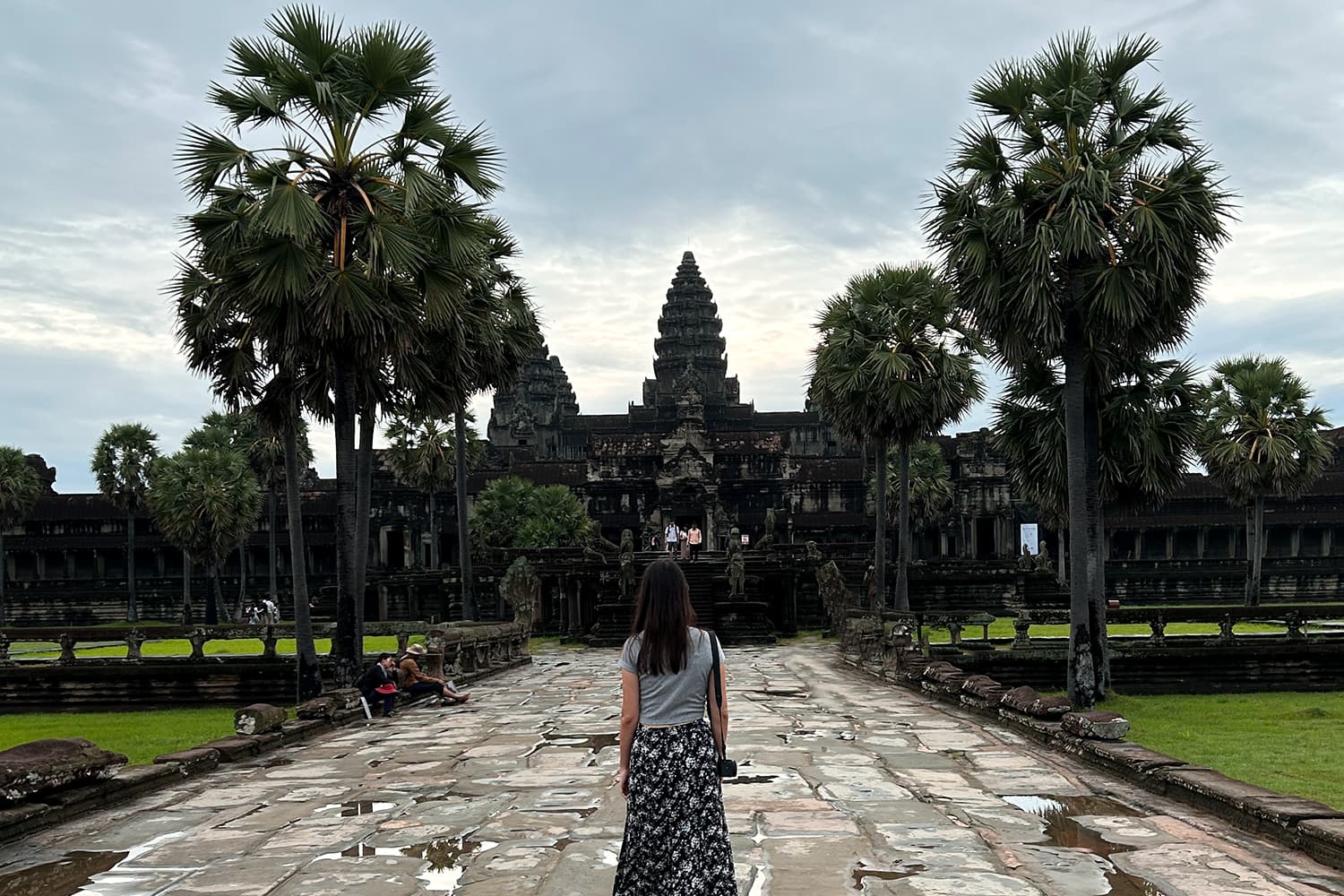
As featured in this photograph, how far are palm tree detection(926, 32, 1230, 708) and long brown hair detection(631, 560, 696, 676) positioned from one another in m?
11.7

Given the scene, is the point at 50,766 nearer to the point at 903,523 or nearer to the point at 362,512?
the point at 362,512

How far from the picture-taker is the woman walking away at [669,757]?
5281 mm

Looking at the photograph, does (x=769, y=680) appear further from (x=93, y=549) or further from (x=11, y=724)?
(x=93, y=549)

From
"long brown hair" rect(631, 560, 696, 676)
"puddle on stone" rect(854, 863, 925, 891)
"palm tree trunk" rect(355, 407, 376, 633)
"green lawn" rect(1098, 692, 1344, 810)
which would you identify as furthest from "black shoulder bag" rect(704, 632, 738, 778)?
"palm tree trunk" rect(355, 407, 376, 633)

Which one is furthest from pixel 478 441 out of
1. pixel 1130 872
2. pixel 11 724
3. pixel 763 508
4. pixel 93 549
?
pixel 1130 872

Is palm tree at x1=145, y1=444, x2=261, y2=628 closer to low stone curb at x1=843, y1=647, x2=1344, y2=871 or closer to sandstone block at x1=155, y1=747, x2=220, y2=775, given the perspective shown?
low stone curb at x1=843, y1=647, x2=1344, y2=871

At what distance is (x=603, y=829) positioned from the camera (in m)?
8.00

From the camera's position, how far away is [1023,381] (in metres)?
19.8

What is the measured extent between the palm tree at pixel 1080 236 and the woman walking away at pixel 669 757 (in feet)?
38.1

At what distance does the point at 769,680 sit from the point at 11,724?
12508 mm

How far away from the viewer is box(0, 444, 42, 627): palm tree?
4934 centimetres

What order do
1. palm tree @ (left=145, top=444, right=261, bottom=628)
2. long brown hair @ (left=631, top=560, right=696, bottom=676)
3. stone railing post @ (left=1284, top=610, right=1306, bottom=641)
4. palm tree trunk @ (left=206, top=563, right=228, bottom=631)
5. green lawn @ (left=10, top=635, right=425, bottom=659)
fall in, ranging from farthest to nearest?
palm tree trunk @ (left=206, top=563, right=228, bottom=631) < palm tree @ (left=145, top=444, right=261, bottom=628) < green lawn @ (left=10, top=635, right=425, bottom=659) < stone railing post @ (left=1284, top=610, right=1306, bottom=641) < long brown hair @ (left=631, top=560, right=696, bottom=676)

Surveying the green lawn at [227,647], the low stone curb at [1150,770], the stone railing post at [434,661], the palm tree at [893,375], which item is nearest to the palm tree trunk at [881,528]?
the palm tree at [893,375]

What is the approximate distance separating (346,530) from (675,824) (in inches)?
500
